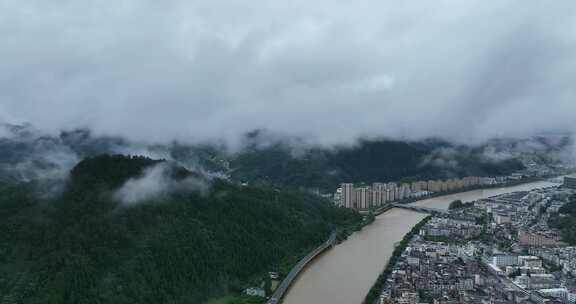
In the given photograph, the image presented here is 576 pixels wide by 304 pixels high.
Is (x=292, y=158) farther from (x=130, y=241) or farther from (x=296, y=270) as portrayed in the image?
(x=130, y=241)

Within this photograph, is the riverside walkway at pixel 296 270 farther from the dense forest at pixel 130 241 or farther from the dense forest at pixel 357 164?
the dense forest at pixel 357 164

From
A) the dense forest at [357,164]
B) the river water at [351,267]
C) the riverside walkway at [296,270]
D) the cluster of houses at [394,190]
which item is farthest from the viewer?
the dense forest at [357,164]

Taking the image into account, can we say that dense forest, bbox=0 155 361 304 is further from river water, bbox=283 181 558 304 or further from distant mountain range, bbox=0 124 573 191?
distant mountain range, bbox=0 124 573 191

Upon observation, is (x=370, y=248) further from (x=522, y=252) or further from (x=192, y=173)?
(x=192, y=173)

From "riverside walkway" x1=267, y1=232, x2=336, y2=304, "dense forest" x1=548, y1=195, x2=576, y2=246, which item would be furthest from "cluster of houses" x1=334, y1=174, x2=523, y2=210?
"dense forest" x1=548, y1=195, x2=576, y2=246

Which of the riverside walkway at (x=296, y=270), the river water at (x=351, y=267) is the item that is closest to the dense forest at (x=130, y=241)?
the riverside walkway at (x=296, y=270)

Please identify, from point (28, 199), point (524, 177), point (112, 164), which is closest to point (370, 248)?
point (112, 164)

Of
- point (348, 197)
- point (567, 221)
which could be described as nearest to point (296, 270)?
point (567, 221)
